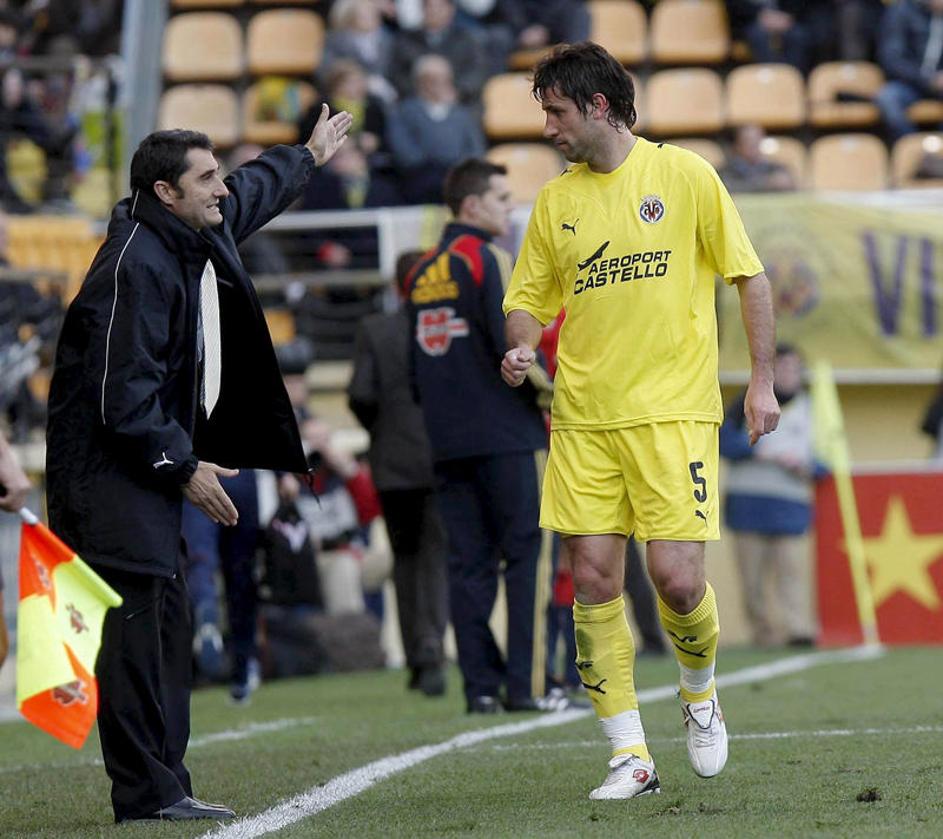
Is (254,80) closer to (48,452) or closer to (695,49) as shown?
(695,49)

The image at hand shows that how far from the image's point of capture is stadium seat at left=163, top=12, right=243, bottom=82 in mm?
18719

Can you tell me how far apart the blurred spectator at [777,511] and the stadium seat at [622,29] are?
470 centimetres

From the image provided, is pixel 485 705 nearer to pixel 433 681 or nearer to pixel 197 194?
pixel 433 681

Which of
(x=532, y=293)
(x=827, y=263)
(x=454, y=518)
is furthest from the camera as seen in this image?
(x=827, y=263)

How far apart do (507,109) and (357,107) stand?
190cm

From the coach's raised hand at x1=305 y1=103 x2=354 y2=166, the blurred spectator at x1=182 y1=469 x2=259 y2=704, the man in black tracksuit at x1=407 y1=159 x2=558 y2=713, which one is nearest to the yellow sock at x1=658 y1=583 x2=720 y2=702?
the coach's raised hand at x1=305 y1=103 x2=354 y2=166

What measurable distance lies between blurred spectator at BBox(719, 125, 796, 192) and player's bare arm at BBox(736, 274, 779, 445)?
10.2 metres

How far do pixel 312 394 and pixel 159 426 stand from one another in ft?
33.4

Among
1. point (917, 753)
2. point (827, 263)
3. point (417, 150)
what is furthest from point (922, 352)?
point (917, 753)

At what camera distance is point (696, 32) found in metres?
18.2

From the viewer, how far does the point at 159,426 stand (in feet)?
17.5

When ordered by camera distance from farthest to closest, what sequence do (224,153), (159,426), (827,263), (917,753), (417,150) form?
(224,153) < (417,150) < (827,263) < (917,753) < (159,426)

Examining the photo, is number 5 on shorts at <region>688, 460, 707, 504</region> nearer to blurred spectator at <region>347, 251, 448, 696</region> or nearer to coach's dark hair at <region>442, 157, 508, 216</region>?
coach's dark hair at <region>442, 157, 508, 216</region>

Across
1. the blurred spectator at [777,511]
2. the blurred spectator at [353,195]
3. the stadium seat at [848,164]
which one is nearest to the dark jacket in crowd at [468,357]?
the blurred spectator at [777,511]
